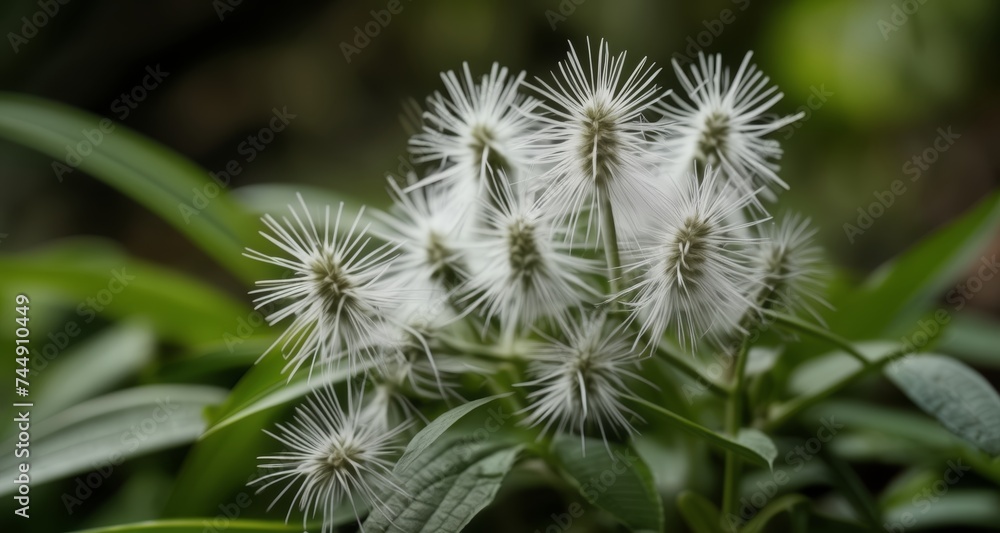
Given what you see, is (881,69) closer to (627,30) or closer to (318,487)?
(627,30)

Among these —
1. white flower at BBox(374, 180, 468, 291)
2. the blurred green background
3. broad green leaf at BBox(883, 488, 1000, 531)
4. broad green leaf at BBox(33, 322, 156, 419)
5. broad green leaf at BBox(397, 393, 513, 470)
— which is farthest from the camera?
the blurred green background

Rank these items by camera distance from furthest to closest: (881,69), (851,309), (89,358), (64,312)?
(881,69)
(64,312)
(89,358)
(851,309)

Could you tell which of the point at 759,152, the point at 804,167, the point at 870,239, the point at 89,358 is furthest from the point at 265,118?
the point at 759,152

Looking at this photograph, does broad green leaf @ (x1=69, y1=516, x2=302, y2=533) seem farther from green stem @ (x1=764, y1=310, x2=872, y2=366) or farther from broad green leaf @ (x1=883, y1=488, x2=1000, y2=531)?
broad green leaf @ (x1=883, y1=488, x2=1000, y2=531)

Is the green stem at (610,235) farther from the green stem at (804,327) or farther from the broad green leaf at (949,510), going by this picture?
the broad green leaf at (949,510)

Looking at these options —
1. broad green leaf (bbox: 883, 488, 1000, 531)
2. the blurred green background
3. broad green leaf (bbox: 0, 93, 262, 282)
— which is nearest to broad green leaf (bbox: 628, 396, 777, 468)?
broad green leaf (bbox: 883, 488, 1000, 531)
